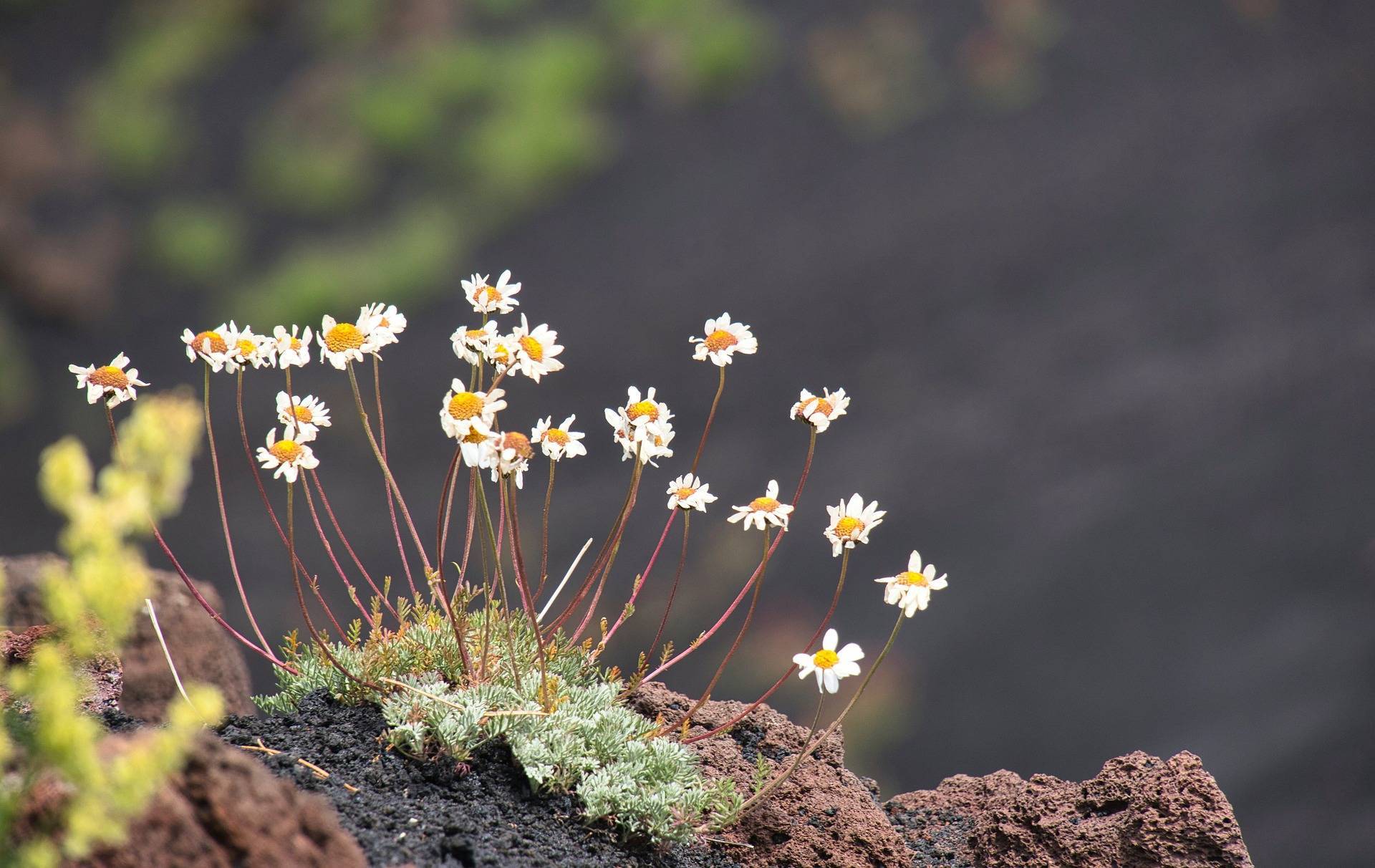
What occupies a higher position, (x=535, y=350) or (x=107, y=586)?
(x=535, y=350)

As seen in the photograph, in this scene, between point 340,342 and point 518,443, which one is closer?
point 518,443

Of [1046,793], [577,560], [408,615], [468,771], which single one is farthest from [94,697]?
[1046,793]

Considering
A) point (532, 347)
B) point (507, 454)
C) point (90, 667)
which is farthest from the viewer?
point (90, 667)

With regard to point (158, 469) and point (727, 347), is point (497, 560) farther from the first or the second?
point (158, 469)

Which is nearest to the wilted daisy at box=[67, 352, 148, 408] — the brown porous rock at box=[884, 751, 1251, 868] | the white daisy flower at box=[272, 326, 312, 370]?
the white daisy flower at box=[272, 326, 312, 370]

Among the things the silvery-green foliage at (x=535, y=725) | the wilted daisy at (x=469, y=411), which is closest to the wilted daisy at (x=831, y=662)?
the silvery-green foliage at (x=535, y=725)

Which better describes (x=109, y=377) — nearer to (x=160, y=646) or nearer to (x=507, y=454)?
(x=160, y=646)

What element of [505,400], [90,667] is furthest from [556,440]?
[90,667]

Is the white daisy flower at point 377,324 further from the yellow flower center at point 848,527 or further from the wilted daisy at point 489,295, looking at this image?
the yellow flower center at point 848,527
